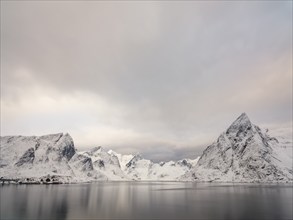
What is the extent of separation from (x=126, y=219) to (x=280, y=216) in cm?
4261

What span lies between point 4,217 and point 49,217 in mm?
10890

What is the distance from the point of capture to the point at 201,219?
68688 millimetres

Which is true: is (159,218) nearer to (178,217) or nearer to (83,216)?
(178,217)

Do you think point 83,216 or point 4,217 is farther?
point 83,216

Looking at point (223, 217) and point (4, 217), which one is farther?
point (223, 217)

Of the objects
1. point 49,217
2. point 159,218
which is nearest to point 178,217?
point 159,218

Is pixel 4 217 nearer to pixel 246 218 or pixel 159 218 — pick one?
pixel 159 218

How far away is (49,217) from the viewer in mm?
70250

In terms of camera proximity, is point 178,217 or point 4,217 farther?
point 178,217

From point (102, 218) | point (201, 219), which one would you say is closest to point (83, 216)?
point (102, 218)

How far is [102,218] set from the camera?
7150cm

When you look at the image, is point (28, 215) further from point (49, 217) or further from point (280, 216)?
point (280, 216)

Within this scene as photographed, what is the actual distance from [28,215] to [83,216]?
14947 millimetres

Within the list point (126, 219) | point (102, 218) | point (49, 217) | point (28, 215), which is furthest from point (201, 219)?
point (28, 215)
